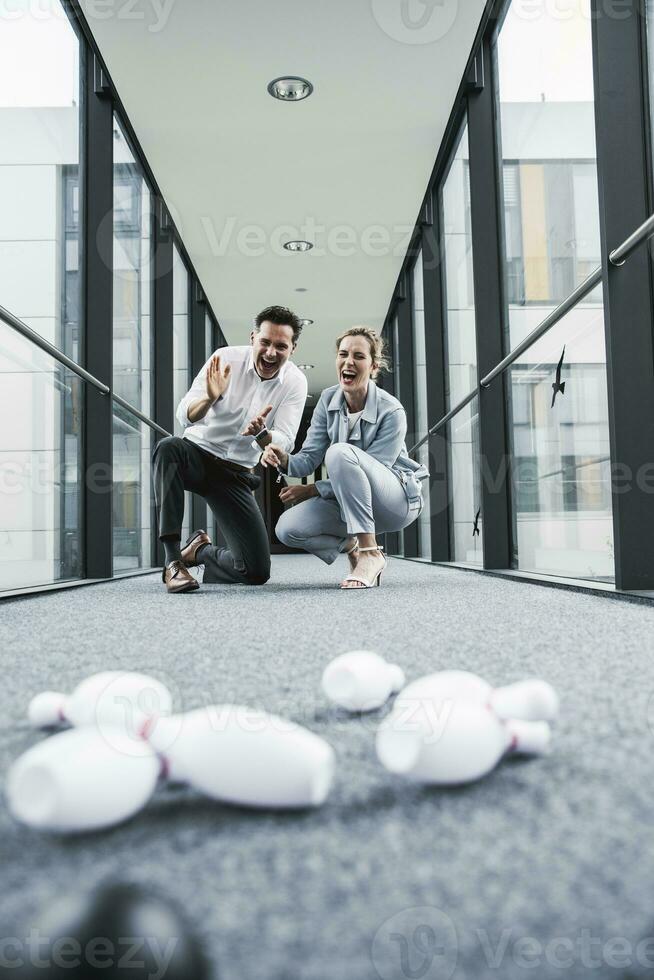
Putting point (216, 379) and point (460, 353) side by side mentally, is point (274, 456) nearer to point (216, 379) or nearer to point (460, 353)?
point (216, 379)

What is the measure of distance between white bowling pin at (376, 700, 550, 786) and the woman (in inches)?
65.0

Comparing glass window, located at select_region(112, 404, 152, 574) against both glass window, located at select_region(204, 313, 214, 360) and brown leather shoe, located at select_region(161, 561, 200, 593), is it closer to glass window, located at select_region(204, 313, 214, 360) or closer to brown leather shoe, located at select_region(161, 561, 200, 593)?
brown leather shoe, located at select_region(161, 561, 200, 593)

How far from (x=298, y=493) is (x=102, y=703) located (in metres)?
1.69

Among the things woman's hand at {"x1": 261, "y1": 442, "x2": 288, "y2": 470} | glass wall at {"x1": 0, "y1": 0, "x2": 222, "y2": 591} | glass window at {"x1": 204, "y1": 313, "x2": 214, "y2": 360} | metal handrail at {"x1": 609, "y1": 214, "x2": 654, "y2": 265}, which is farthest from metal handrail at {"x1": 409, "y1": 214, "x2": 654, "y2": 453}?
glass window at {"x1": 204, "y1": 313, "x2": 214, "y2": 360}

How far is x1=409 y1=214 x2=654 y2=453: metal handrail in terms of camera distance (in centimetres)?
136

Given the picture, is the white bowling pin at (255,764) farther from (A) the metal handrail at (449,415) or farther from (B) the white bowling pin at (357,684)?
(A) the metal handrail at (449,415)

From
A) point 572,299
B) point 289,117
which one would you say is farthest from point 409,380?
point 572,299

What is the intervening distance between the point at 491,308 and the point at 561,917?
252 cm

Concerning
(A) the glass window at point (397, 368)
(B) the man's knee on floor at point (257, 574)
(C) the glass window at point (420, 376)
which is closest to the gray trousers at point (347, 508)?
(B) the man's knee on floor at point (257, 574)

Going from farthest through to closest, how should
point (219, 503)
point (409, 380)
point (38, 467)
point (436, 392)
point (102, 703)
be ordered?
1. point (409, 380)
2. point (436, 392)
3. point (219, 503)
4. point (38, 467)
5. point (102, 703)

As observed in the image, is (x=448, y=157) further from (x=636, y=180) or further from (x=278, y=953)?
(x=278, y=953)

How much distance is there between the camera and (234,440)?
2.24m

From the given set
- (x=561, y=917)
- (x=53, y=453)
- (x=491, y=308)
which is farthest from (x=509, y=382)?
(x=561, y=917)

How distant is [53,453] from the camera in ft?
7.10
